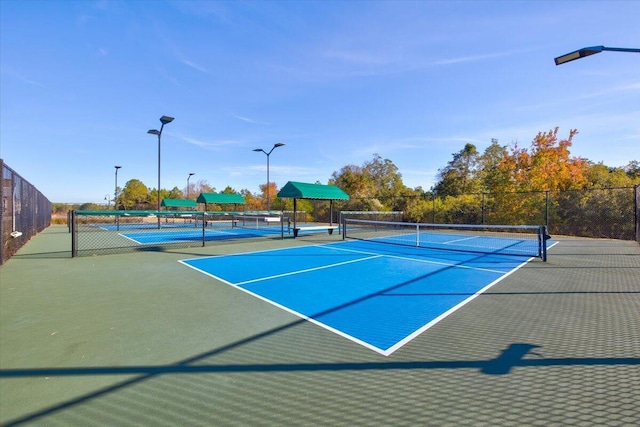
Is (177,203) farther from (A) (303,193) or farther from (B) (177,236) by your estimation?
(A) (303,193)

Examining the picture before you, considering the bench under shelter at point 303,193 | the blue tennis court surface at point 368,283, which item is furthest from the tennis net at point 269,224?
the blue tennis court surface at point 368,283

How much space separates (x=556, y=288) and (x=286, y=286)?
5.60 metres

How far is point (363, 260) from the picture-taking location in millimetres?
10367

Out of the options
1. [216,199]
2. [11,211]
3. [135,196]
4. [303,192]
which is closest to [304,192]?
[303,192]

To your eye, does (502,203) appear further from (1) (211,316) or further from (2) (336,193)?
(1) (211,316)

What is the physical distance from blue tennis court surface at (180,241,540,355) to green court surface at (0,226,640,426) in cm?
37

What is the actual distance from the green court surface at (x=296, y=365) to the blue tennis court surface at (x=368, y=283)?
37cm

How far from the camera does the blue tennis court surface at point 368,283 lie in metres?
4.75

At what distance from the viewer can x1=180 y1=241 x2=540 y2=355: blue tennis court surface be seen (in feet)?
15.6

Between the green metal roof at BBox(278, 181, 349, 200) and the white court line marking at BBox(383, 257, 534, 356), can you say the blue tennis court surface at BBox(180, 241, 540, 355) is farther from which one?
the green metal roof at BBox(278, 181, 349, 200)

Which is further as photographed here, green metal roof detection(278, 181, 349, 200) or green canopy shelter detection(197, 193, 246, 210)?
green canopy shelter detection(197, 193, 246, 210)

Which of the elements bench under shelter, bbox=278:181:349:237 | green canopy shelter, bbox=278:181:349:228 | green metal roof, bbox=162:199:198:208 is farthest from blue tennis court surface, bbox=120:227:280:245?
green metal roof, bbox=162:199:198:208

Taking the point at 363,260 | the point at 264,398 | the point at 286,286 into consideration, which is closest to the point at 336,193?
the point at 363,260

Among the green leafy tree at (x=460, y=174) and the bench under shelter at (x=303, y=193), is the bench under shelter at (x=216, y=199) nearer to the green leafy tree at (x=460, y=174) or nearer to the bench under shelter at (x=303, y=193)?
the bench under shelter at (x=303, y=193)
